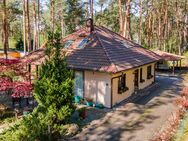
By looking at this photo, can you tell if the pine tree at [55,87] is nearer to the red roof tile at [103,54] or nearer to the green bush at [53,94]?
the green bush at [53,94]

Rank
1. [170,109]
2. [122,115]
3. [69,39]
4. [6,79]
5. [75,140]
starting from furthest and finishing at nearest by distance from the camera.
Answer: [69,39] < [170,109] < [122,115] < [6,79] < [75,140]

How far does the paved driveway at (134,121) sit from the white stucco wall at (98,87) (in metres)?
1.24

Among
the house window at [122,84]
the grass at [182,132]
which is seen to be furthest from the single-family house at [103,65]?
the grass at [182,132]

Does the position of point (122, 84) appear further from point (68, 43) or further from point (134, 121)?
point (68, 43)

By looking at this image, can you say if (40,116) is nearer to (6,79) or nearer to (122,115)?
(6,79)

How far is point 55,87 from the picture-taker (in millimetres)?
14500

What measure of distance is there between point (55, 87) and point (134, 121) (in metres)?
5.52

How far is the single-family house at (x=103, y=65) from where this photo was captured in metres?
19.2

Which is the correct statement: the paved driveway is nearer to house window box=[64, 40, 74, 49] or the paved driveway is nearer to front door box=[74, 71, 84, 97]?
front door box=[74, 71, 84, 97]

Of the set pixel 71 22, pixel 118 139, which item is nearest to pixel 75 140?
pixel 118 139

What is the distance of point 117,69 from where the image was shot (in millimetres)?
18625

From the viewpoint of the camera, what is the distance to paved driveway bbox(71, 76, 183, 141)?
14.0 metres

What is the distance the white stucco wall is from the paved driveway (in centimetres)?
124

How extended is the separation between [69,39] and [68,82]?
34.9 ft
